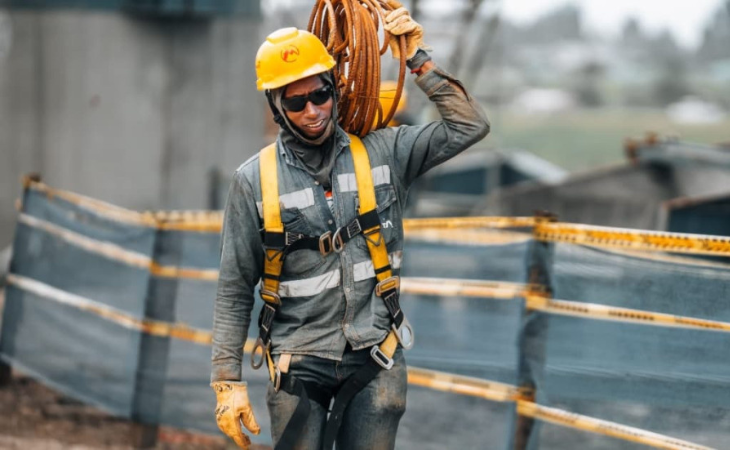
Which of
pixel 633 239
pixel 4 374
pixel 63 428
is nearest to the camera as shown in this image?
pixel 633 239

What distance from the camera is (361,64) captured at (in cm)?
416

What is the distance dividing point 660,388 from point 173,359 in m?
3.12

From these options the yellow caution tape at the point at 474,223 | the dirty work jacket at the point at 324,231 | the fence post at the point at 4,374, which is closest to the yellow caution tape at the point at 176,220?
the yellow caution tape at the point at 474,223

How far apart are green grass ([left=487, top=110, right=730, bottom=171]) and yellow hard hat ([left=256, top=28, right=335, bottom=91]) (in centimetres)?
3034

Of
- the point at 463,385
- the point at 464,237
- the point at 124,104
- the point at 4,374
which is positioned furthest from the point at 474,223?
the point at 124,104

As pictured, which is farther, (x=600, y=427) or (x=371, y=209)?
(x=600, y=427)

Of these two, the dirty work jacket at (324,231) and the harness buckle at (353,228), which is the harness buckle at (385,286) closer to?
the dirty work jacket at (324,231)

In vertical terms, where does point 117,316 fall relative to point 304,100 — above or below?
below

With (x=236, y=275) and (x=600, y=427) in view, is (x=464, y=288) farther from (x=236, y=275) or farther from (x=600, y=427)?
(x=236, y=275)

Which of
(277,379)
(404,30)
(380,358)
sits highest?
(404,30)

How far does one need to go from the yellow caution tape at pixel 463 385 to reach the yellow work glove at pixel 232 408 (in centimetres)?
152

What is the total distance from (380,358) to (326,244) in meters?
0.47

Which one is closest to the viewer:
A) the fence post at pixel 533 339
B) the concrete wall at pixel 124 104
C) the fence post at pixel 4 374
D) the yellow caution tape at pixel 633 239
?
the yellow caution tape at pixel 633 239

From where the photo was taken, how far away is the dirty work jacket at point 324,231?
3.90 metres
